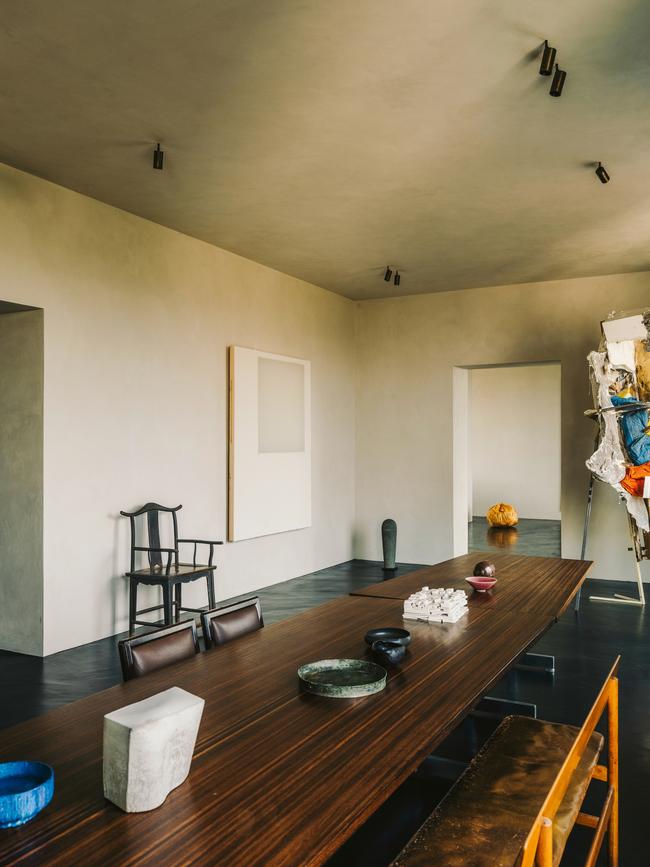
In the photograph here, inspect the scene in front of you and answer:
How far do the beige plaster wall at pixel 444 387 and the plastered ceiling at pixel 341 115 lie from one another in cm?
154

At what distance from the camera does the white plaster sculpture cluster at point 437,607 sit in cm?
278

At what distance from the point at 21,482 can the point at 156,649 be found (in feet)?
10.2

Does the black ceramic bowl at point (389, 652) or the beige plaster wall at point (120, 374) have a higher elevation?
the beige plaster wall at point (120, 374)

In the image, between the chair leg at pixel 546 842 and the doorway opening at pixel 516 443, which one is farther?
the doorway opening at pixel 516 443

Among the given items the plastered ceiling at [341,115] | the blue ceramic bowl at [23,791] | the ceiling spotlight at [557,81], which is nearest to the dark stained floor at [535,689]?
the blue ceramic bowl at [23,791]

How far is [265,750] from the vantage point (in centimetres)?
162

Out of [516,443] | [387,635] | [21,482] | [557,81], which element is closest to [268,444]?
[21,482]

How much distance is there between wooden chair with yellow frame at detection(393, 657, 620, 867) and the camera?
5.03 feet

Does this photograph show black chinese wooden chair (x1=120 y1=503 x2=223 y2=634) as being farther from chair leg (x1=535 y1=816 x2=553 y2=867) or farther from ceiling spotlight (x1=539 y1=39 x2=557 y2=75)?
chair leg (x1=535 y1=816 x2=553 y2=867)

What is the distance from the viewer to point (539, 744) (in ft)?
→ 7.52

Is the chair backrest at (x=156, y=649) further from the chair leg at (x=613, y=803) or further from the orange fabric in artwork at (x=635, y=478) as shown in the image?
the orange fabric in artwork at (x=635, y=478)

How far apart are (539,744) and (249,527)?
195 inches

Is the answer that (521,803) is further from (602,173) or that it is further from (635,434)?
(635,434)

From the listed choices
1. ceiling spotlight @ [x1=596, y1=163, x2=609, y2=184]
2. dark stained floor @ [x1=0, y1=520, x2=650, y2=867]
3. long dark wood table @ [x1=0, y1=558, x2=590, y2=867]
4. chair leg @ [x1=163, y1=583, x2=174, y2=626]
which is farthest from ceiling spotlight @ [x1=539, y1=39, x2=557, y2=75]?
chair leg @ [x1=163, y1=583, x2=174, y2=626]
